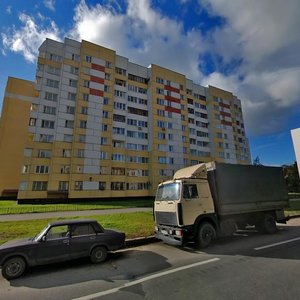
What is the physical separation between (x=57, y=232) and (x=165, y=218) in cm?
440

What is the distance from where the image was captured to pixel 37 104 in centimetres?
3588

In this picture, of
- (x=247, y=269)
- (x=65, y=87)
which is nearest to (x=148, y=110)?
(x=65, y=87)

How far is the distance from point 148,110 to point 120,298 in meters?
44.0

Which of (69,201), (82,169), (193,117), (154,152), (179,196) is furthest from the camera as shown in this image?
(193,117)

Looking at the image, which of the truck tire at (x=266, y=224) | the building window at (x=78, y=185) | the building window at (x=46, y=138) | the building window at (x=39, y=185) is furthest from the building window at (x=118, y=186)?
the truck tire at (x=266, y=224)

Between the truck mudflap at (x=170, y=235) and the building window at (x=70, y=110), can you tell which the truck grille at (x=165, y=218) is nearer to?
the truck mudflap at (x=170, y=235)

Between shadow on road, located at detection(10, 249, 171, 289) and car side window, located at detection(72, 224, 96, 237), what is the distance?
1027 millimetres

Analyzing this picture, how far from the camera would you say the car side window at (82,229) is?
738cm

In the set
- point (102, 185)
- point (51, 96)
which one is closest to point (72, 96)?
point (51, 96)

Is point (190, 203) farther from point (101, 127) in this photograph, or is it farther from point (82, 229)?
point (101, 127)

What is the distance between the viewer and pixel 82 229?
752 cm

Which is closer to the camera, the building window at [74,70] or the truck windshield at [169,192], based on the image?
the truck windshield at [169,192]

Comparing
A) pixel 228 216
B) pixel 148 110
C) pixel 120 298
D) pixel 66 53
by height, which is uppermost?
pixel 66 53

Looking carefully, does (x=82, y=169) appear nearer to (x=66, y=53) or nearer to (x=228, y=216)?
(x=66, y=53)
